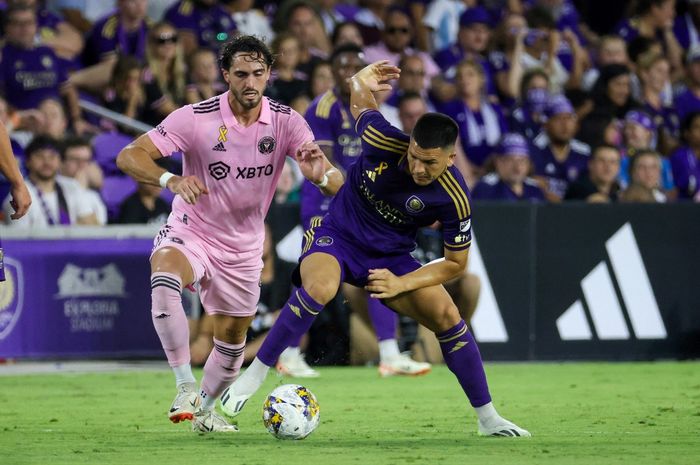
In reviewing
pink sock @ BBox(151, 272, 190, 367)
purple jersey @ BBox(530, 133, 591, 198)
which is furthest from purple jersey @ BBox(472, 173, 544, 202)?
pink sock @ BBox(151, 272, 190, 367)

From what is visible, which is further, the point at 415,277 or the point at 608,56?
the point at 608,56

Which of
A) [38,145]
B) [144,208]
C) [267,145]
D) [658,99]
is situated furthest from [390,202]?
[658,99]

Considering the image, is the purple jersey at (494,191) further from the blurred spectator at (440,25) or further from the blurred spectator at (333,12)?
the blurred spectator at (440,25)

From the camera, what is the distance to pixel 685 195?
53.9 ft

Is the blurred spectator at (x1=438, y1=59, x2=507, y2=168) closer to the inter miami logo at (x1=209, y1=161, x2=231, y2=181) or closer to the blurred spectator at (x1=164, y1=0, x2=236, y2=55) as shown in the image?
the blurred spectator at (x1=164, y1=0, x2=236, y2=55)

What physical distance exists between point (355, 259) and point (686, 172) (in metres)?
9.20

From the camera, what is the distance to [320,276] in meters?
7.98

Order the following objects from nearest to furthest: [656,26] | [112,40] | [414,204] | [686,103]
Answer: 1. [414,204]
2. [112,40]
3. [686,103]
4. [656,26]

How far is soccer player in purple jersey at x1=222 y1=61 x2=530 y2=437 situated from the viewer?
7887mm

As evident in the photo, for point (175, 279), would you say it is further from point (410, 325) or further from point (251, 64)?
point (410, 325)

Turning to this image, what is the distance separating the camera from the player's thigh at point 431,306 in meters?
7.91

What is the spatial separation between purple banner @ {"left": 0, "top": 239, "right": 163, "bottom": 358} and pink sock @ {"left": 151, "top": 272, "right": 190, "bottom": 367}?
5.27 metres

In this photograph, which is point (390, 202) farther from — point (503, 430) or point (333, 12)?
point (333, 12)

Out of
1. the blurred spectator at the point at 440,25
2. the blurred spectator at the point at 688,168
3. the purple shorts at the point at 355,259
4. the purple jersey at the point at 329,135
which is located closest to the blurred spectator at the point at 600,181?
the blurred spectator at the point at 688,168
